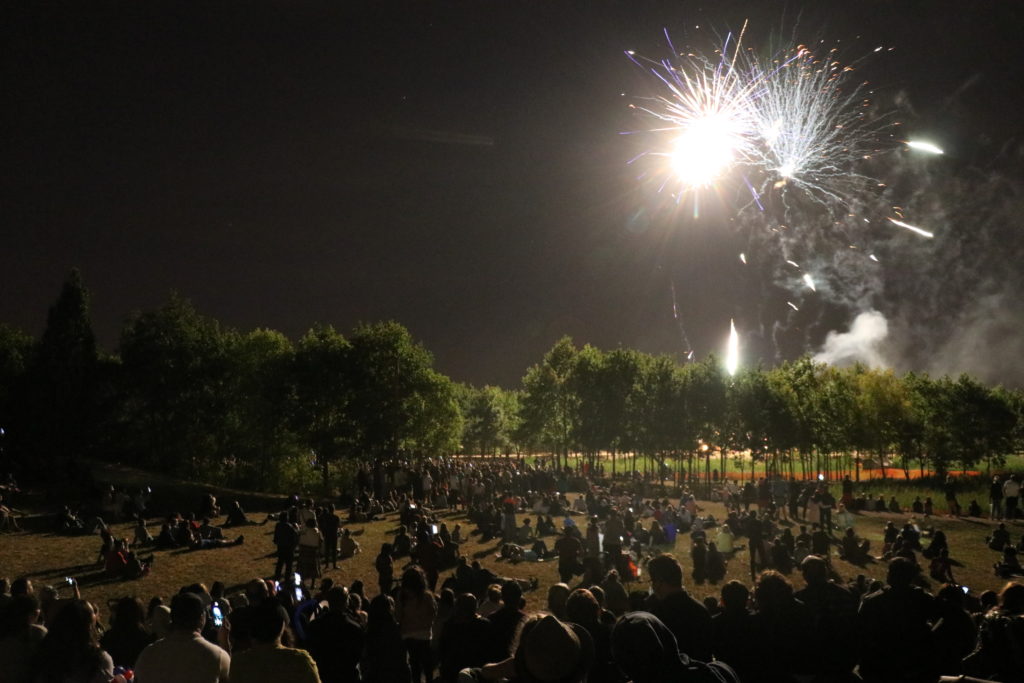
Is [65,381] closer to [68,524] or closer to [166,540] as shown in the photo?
[68,524]

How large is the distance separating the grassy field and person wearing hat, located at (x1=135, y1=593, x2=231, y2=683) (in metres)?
11.4

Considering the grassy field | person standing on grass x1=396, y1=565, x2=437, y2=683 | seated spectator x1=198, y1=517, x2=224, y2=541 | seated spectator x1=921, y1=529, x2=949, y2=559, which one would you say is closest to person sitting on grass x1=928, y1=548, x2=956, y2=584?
the grassy field

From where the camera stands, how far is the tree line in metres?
49.7

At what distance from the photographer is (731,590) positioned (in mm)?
6105

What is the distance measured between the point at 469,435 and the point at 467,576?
332ft

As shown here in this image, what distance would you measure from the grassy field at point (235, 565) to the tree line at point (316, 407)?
25.5 meters

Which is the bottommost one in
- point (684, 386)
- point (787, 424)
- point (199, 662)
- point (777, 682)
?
point (777, 682)

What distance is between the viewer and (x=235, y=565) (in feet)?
63.9

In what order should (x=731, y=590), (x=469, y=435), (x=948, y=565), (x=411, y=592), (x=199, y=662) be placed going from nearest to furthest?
(x=199, y=662) → (x=731, y=590) → (x=411, y=592) → (x=948, y=565) → (x=469, y=435)

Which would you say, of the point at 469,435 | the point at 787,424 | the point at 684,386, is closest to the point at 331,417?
the point at 684,386

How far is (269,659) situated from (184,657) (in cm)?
63

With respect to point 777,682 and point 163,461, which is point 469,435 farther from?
point 777,682

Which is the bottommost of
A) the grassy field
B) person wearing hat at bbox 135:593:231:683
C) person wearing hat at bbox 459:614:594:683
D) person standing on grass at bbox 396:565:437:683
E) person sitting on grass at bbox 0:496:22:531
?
the grassy field

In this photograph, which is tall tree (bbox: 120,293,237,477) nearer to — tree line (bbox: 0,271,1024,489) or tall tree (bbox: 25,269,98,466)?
tree line (bbox: 0,271,1024,489)
